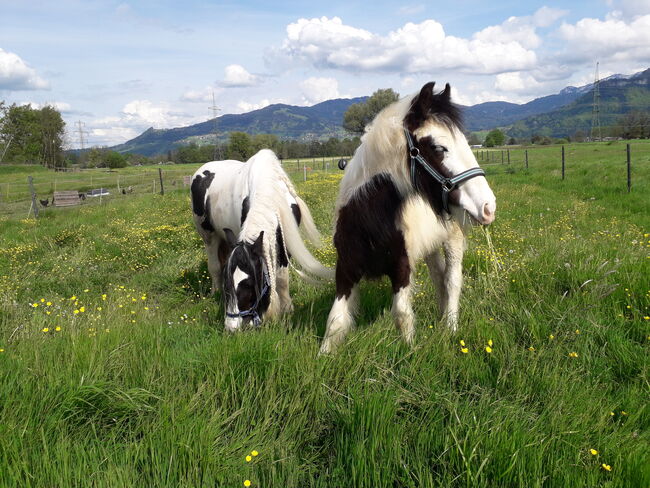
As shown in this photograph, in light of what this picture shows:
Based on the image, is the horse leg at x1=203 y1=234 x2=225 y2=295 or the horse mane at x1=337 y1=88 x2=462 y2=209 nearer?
the horse mane at x1=337 y1=88 x2=462 y2=209

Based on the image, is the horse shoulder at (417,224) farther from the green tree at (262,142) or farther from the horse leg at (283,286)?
the green tree at (262,142)

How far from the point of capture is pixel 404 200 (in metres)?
3.07

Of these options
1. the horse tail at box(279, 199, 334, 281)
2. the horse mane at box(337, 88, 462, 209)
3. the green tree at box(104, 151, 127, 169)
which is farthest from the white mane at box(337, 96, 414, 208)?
the green tree at box(104, 151, 127, 169)

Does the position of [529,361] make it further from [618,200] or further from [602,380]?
[618,200]

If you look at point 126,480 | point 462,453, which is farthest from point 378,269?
point 126,480

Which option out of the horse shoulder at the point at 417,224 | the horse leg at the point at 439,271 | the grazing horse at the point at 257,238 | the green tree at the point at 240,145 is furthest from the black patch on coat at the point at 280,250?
the green tree at the point at 240,145

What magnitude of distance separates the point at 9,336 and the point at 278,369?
2420mm

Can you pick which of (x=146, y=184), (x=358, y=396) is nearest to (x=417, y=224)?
(x=358, y=396)

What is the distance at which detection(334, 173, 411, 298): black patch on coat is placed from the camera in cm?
311

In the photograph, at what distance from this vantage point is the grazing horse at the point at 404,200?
2.79 meters

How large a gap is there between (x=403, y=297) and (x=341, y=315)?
1.75ft

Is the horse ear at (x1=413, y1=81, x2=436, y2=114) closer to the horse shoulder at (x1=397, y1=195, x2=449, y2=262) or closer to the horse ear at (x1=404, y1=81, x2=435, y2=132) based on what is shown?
the horse ear at (x1=404, y1=81, x2=435, y2=132)

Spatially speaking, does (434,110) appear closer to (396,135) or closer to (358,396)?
(396,135)

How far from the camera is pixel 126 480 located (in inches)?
69.0
